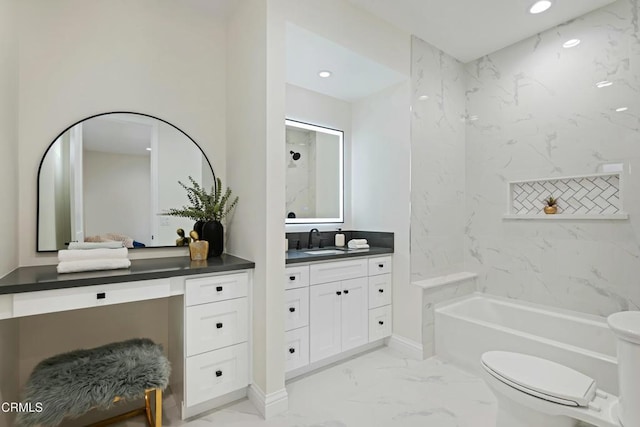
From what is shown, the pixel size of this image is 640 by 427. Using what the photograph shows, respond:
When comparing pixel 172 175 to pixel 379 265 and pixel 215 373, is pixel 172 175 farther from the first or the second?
pixel 379 265

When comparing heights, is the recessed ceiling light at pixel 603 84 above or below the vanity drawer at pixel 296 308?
above

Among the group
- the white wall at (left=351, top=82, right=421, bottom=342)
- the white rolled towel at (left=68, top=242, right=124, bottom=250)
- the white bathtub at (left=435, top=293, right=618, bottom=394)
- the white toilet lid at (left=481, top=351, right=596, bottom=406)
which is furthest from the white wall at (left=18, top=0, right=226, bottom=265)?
the white bathtub at (left=435, top=293, right=618, bottom=394)

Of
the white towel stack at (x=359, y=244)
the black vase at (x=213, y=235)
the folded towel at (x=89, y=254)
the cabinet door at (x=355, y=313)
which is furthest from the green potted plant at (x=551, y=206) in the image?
the folded towel at (x=89, y=254)

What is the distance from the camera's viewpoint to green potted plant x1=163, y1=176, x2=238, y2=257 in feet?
7.14

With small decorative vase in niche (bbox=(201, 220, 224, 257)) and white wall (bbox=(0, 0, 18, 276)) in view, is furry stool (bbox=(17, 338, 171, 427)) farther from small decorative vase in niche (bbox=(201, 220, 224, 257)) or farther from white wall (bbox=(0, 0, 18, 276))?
small decorative vase in niche (bbox=(201, 220, 224, 257))

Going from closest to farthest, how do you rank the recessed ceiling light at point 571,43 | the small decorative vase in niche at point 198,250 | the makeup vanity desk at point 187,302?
1. the makeup vanity desk at point 187,302
2. the small decorative vase in niche at point 198,250
3. the recessed ceiling light at point 571,43

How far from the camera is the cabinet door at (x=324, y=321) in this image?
7.57 feet

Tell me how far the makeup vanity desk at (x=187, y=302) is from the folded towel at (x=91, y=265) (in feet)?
0.14

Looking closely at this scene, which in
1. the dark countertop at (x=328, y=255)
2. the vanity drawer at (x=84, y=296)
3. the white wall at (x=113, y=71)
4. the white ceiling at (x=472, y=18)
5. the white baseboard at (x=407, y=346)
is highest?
the white ceiling at (x=472, y=18)

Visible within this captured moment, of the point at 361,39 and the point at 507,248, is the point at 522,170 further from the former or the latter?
the point at 361,39

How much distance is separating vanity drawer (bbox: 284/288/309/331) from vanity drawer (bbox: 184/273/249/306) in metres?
0.37

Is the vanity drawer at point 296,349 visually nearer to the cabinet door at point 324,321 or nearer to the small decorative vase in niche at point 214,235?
the cabinet door at point 324,321

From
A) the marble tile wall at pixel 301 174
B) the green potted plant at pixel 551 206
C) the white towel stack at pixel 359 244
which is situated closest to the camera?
the green potted plant at pixel 551 206

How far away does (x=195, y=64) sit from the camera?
2295 millimetres
